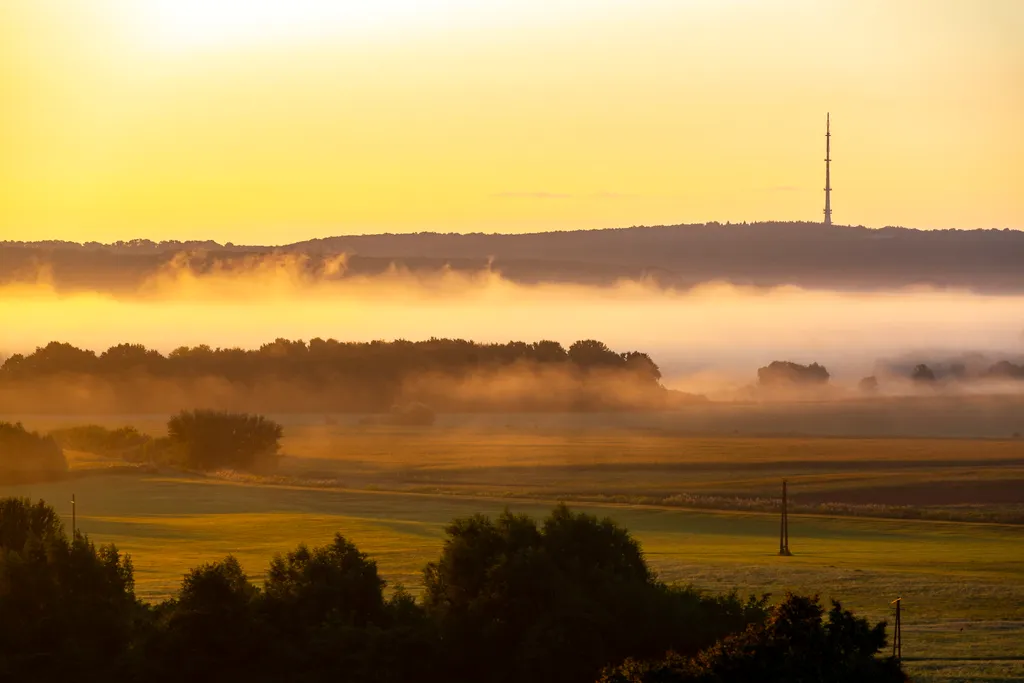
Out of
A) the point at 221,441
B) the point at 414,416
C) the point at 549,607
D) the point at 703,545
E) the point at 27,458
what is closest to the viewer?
the point at 549,607

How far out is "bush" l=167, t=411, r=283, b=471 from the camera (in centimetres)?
13462

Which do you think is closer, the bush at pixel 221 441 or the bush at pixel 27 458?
the bush at pixel 27 458

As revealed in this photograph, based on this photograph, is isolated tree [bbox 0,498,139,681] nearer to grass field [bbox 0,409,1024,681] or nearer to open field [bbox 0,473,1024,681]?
open field [bbox 0,473,1024,681]

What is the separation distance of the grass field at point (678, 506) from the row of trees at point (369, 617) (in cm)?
646

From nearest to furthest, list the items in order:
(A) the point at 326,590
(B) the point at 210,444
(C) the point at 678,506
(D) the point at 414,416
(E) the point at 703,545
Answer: (A) the point at 326,590
(E) the point at 703,545
(C) the point at 678,506
(B) the point at 210,444
(D) the point at 414,416

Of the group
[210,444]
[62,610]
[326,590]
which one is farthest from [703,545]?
[210,444]

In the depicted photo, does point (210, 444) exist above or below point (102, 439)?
below

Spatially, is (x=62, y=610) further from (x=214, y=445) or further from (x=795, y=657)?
(x=214, y=445)

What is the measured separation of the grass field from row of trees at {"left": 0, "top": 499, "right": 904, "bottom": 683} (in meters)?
6.46

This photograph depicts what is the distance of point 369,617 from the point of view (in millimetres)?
43594

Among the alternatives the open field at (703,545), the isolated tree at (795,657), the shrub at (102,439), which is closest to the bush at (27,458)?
the open field at (703,545)

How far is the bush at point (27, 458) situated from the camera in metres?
115

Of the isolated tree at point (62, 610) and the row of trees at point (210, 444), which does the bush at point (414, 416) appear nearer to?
the row of trees at point (210, 444)

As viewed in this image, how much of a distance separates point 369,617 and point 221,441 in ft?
309
